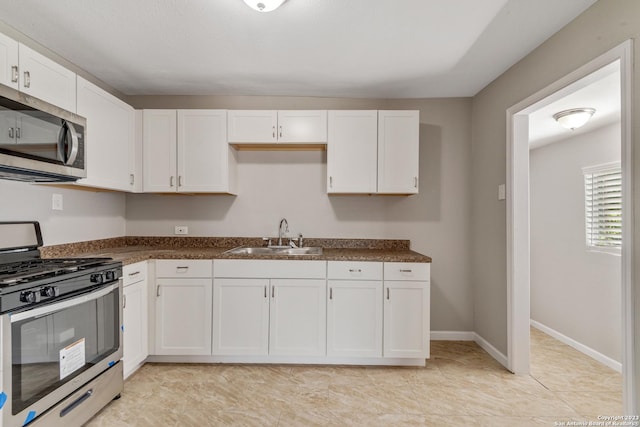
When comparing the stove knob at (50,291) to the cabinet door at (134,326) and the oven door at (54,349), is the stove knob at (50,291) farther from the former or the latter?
the cabinet door at (134,326)

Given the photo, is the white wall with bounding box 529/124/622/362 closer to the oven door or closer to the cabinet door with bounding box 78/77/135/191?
the oven door

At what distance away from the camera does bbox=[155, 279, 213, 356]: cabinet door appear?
263cm

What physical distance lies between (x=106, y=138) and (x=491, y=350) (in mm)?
3743

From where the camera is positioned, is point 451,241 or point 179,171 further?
point 451,241

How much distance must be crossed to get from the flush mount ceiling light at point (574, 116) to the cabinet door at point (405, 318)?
5.97 ft

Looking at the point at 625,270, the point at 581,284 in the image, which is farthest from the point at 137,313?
the point at 581,284

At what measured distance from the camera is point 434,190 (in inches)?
130

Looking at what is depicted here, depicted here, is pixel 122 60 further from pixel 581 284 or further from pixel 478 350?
pixel 581 284

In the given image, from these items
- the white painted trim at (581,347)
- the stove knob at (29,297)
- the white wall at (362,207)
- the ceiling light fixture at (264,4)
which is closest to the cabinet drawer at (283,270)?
the white wall at (362,207)

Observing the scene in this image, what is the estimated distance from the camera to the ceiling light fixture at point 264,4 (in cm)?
175

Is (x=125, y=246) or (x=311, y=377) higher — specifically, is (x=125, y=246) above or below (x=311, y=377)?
above

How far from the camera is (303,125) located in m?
2.94

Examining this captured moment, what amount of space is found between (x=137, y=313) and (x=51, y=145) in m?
1.33

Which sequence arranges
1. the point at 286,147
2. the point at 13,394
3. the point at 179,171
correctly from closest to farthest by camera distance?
1. the point at 13,394
2. the point at 179,171
3. the point at 286,147
